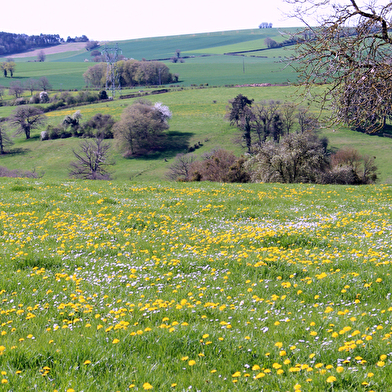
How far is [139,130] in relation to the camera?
10381 centimetres

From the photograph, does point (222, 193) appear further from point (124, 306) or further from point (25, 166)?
point (25, 166)

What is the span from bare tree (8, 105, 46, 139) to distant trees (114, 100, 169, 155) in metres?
33.0

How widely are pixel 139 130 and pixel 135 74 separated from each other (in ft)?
267

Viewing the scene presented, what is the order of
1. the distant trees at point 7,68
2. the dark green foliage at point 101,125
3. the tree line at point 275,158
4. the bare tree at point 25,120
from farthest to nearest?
the distant trees at point 7,68 → the bare tree at point 25,120 → the dark green foliage at point 101,125 → the tree line at point 275,158

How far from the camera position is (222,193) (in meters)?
18.1

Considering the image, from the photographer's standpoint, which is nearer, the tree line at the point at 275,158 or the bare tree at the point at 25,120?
the tree line at the point at 275,158

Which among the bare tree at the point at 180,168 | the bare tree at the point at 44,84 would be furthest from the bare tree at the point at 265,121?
the bare tree at the point at 44,84

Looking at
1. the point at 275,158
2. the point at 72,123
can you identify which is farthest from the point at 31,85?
the point at 275,158

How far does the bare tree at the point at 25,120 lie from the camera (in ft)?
382

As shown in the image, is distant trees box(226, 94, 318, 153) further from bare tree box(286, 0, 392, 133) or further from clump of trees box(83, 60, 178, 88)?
bare tree box(286, 0, 392, 133)

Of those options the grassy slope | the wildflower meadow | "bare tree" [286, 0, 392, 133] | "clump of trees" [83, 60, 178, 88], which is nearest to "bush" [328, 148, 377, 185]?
the grassy slope

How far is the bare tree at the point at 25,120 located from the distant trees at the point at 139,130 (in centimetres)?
3299

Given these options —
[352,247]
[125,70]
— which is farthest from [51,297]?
[125,70]

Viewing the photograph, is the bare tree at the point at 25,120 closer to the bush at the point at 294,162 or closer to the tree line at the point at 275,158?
the tree line at the point at 275,158
